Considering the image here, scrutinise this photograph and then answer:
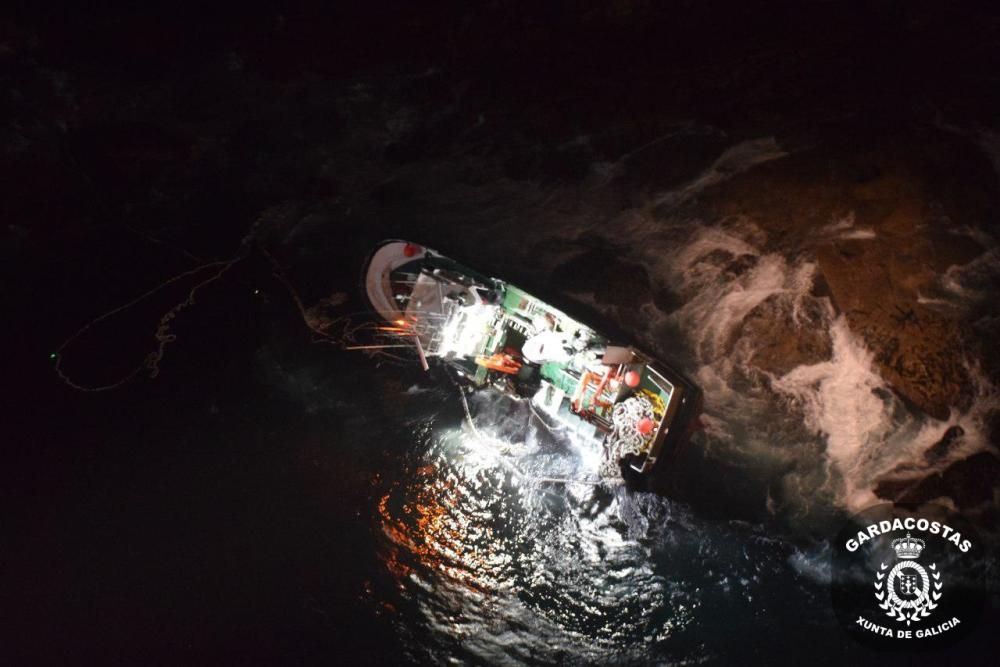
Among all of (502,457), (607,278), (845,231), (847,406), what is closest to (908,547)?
(847,406)

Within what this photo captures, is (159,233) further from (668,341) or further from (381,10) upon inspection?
(668,341)

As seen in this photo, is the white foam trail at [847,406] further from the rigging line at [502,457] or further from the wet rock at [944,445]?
the rigging line at [502,457]

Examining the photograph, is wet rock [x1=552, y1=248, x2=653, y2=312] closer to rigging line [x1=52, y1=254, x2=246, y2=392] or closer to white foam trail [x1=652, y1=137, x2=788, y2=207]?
white foam trail [x1=652, y1=137, x2=788, y2=207]

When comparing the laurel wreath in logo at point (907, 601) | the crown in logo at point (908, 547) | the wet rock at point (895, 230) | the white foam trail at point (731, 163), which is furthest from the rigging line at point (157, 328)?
the crown in logo at point (908, 547)

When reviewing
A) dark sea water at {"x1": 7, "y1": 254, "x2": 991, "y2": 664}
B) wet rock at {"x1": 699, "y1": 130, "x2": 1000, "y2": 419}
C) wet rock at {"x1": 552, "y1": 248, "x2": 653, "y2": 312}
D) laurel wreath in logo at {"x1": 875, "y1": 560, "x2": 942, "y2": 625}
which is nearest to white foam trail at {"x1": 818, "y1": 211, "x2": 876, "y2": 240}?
wet rock at {"x1": 699, "y1": 130, "x2": 1000, "y2": 419}

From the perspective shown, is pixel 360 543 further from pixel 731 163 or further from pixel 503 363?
pixel 731 163

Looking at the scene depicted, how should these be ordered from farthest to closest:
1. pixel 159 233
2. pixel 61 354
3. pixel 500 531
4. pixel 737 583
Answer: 1. pixel 159 233
2. pixel 61 354
3. pixel 500 531
4. pixel 737 583

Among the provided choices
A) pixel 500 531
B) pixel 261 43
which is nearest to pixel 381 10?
pixel 261 43
